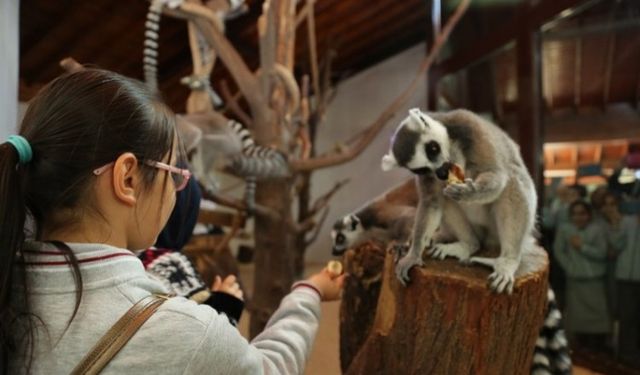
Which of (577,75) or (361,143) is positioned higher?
(577,75)

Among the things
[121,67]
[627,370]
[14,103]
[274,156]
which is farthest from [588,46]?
[14,103]

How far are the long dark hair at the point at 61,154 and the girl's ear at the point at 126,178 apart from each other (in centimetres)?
1

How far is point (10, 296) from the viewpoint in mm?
696

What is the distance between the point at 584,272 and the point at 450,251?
2.82 m

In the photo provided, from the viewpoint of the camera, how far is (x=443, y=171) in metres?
1.22

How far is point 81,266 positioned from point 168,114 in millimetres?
267

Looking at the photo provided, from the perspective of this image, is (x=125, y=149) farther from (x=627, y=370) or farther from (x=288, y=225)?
(x=627, y=370)

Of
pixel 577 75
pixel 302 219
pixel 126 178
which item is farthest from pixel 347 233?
pixel 302 219

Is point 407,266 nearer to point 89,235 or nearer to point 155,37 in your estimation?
point 89,235

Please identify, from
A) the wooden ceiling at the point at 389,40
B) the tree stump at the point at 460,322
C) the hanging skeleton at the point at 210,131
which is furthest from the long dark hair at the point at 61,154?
the hanging skeleton at the point at 210,131

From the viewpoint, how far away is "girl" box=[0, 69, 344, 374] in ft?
2.28

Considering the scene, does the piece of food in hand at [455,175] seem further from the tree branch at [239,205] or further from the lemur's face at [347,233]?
the tree branch at [239,205]

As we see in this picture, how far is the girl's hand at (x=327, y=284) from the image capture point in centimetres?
120

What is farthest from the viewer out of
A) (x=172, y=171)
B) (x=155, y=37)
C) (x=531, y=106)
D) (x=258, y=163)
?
(x=531, y=106)
